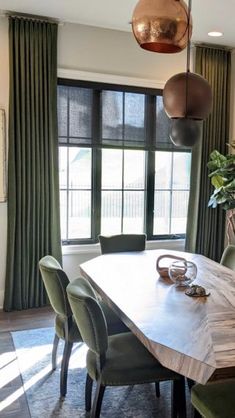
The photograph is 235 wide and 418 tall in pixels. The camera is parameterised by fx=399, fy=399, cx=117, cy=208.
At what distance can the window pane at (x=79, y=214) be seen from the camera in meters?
4.64

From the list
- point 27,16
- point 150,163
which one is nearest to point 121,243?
point 150,163

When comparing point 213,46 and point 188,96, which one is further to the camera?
point 213,46

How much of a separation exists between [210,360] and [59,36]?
3759 millimetres

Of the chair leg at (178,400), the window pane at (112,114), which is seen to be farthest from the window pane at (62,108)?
the chair leg at (178,400)

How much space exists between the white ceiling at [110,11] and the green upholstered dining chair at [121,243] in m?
2.15

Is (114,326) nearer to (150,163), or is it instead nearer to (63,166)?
(63,166)

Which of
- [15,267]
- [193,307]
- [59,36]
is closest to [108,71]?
[59,36]

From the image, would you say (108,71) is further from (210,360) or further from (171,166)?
(210,360)

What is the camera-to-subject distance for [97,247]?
15.5 ft

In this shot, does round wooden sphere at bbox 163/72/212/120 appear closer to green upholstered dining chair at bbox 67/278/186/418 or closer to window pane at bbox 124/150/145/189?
green upholstered dining chair at bbox 67/278/186/418

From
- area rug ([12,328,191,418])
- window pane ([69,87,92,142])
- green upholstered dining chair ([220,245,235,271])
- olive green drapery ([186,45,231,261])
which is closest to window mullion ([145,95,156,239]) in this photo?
olive green drapery ([186,45,231,261])

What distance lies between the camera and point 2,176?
4121 mm

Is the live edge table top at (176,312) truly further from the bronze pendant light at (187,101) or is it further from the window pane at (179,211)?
the window pane at (179,211)

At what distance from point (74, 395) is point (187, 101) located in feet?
6.63
